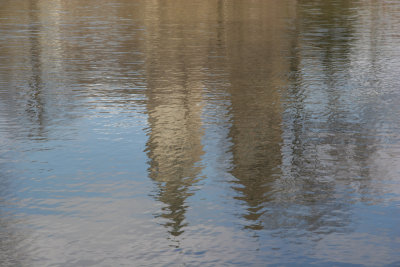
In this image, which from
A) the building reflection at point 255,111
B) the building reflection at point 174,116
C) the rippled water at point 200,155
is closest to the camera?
the rippled water at point 200,155

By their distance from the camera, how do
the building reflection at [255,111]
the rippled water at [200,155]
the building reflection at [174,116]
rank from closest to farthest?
the rippled water at [200,155], the building reflection at [174,116], the building reflection at [255,111]

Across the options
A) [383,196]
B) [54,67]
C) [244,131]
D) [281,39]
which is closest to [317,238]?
[383,196]

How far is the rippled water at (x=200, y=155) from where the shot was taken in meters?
5.78

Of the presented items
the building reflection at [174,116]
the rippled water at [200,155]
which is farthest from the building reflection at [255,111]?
the building reflection at [174,116]

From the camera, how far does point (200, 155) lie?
28.0ft

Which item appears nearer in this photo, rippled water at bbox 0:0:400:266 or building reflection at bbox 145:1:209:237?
rippled water at bbox 0:0:400:266

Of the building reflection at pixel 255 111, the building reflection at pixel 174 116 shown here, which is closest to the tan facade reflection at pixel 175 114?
the building reflection at pixel 174 116

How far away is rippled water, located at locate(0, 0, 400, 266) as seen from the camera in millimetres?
5781

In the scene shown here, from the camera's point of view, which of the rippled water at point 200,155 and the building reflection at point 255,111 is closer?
the rippled water at point 200,155

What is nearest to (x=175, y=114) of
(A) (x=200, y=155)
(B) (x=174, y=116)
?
(B) (x=174, y=116)

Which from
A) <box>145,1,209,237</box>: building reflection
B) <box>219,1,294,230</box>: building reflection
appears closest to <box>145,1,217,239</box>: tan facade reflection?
<box>145,1,209,237</box>: building reflection

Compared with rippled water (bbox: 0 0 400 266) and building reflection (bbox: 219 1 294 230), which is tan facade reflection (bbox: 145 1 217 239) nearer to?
rippled water (bbox: 0 0 400 266)

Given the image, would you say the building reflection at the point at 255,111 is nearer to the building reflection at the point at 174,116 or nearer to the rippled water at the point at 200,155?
the rippled water at the point at 200,155

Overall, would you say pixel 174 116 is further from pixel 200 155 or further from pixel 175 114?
pixel 200 155
